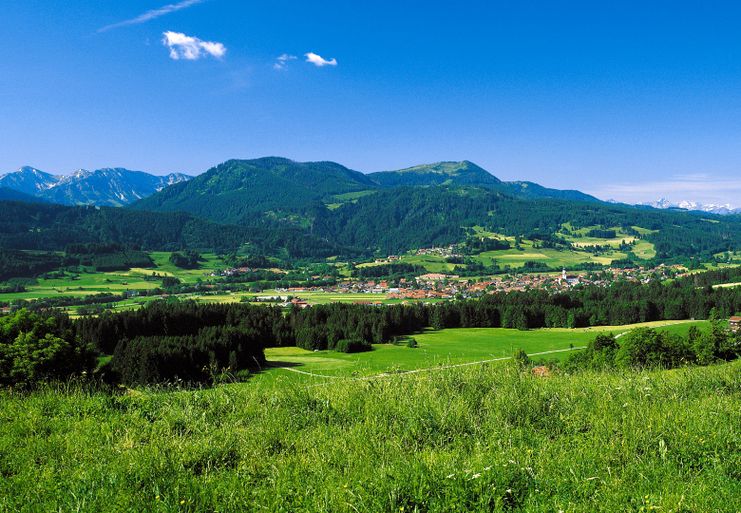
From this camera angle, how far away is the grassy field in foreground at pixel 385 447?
4.37m

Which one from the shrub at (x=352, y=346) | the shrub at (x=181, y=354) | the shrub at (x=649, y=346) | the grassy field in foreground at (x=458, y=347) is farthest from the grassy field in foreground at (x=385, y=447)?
the shrub at (x=352, y=346)

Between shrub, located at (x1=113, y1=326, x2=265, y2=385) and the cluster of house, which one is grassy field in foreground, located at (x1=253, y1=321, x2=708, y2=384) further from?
the cluster of house

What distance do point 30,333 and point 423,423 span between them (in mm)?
25251

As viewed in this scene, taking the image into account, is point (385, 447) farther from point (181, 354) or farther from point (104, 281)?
point (104, 281)

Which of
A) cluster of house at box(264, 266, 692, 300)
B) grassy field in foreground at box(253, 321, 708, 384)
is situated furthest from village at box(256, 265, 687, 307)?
grassy field in foreground at box(253, 321, 708, 384)

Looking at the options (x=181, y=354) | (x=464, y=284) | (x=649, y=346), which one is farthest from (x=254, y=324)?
(x=464, y=284)

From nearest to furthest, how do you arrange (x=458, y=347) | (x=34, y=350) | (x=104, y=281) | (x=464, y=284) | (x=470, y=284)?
(x=34, y=350) → (x=458, y=347) → (x=104, y=281) → (x=470, y=284) → (x=464, y=284)

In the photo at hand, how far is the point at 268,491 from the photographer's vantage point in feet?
15.0

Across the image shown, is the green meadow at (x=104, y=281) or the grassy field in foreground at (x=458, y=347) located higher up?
the green meadow at (x=104, y=281)

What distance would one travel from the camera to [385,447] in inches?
217

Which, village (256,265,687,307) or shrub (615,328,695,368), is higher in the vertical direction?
shrub (615,328,695,368)

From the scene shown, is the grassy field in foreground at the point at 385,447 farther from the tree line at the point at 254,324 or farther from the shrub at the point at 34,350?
the shrub at the point at 34,350

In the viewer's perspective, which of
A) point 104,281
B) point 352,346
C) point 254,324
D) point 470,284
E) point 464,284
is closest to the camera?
point 352,346

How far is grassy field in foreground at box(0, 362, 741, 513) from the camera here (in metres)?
4.37
